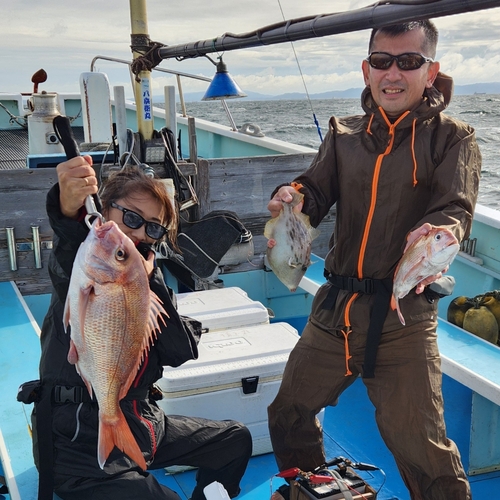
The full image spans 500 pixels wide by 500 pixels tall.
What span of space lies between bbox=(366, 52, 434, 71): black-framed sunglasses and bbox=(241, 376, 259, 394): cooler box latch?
1.97 meters

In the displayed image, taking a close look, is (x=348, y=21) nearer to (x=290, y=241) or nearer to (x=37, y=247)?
(x=290, y=241)

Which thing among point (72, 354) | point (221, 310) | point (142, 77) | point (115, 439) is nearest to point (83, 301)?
point (72, 354)

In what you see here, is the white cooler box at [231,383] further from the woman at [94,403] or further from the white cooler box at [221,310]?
the woman at [94,403]

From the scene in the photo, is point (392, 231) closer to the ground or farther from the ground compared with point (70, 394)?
farther from the ground

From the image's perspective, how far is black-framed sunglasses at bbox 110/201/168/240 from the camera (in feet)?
8.89

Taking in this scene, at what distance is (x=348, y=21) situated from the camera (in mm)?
2754

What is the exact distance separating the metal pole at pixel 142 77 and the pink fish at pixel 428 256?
163 inches

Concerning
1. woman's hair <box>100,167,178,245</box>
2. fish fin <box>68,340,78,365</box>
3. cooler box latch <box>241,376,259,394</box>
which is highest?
woman's hair <box>100,167,178,245</box>

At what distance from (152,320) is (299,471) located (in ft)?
4.41

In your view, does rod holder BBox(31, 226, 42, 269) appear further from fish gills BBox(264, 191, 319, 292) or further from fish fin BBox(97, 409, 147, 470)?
fish fin BBox(97, 409, 147, 470)

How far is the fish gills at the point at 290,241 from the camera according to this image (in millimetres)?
2990

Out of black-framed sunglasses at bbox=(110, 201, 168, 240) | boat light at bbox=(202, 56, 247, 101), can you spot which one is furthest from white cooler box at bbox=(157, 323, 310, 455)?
boat light at bbox=(202, 56, 247, 101)

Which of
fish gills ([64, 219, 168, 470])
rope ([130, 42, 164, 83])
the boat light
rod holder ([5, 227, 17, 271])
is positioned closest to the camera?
fish gills ([64, 219, 168, 470])

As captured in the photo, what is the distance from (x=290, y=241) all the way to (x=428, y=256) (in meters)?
0.78
